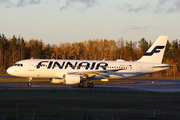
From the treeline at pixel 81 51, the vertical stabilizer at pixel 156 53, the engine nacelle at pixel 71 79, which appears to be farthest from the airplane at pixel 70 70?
the treeline at pixel 81 51

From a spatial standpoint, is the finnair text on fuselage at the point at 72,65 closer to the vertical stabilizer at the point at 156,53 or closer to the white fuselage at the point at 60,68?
the white fuselage at the point at 60,68

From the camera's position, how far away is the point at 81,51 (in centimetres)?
17325

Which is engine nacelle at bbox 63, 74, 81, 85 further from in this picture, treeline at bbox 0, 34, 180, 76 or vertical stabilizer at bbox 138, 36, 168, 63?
treeline at bbox 0, 34, 180, 76

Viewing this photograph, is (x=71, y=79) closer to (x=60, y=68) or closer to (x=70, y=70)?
(x=70, y=70)

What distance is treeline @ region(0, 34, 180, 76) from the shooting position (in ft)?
426

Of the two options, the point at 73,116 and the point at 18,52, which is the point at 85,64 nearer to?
the point at 73,116

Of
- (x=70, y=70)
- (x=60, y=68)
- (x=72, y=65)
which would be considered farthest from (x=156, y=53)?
(x=60, y=68)

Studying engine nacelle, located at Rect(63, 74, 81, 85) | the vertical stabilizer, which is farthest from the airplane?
the vertical stabilizer

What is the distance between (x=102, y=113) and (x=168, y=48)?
120m

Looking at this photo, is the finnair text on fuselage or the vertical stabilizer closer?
the finnair text on fuselage

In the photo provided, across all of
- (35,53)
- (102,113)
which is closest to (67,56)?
(35,53)

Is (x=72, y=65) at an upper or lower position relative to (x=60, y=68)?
upper

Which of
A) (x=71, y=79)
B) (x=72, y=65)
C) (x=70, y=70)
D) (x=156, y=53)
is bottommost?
(x=71, y=79)

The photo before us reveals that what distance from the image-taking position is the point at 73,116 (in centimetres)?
1566
